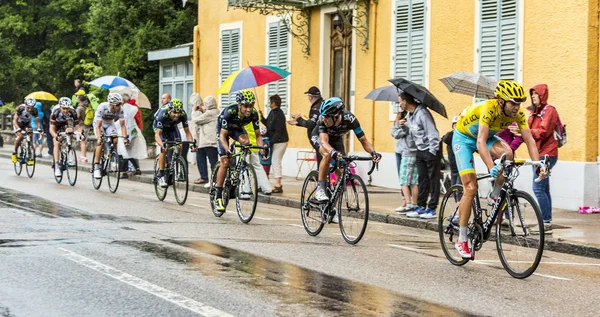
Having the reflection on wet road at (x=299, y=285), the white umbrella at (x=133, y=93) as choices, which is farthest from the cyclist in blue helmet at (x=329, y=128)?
the white umbrella at (x=133, y=93)

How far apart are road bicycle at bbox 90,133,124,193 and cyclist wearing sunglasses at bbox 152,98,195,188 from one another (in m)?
1.79

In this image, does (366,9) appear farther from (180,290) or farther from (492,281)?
(180,290)

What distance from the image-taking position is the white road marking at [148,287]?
23.7 feet

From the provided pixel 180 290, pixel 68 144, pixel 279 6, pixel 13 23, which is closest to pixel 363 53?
pixel 279 6

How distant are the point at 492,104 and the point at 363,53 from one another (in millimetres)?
12764

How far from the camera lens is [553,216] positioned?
15.6 meters

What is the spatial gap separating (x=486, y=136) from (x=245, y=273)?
268 centimetres

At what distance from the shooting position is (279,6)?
82.2 feet

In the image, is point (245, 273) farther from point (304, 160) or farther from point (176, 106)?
point (304, 160)

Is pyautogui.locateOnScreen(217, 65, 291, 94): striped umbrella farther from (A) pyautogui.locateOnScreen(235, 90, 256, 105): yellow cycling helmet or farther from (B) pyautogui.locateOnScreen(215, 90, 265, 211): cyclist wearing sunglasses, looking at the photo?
(A) pyautogui.locateOnScreen(235, 90, 256, 105): yellow cycling helmet

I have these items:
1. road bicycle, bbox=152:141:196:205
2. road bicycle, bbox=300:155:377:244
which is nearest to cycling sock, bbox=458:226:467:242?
road bicycle, bbox=300:155:377:244

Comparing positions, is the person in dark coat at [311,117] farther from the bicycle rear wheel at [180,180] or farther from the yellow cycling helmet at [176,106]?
the bicycle rear wheel at [180,180]

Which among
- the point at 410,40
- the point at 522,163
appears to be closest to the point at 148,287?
the point at 522,163

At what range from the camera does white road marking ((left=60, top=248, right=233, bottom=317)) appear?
7.22 metres
